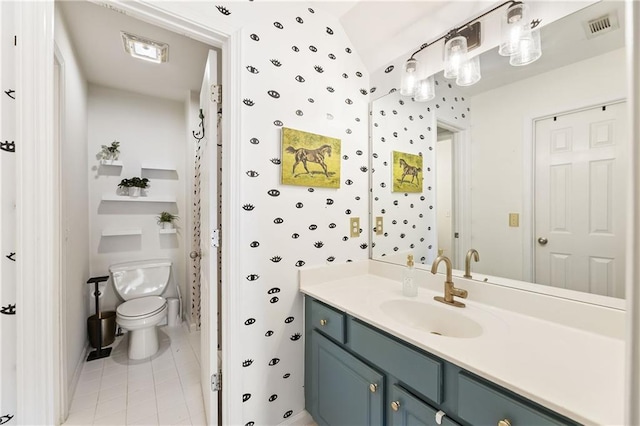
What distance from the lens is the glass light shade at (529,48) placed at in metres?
1.08

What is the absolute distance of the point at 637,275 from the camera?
0.34 m

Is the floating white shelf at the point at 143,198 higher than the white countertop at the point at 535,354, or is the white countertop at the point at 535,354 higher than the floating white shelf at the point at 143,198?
the floating white shelf at the point at 143,198

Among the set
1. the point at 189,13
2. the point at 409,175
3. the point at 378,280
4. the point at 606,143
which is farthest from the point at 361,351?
the point at 189,13

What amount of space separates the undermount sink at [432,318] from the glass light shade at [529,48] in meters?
1.14

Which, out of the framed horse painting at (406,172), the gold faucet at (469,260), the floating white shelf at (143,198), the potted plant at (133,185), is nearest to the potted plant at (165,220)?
the floating white shelf at (143,198)

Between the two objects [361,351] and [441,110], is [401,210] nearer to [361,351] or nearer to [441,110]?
[441,110]

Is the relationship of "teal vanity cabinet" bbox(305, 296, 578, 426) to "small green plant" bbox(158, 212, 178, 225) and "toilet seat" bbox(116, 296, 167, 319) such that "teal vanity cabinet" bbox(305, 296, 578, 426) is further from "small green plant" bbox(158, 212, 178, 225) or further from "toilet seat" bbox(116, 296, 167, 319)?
"small green plant" bbox(158, 212, 178, 225)

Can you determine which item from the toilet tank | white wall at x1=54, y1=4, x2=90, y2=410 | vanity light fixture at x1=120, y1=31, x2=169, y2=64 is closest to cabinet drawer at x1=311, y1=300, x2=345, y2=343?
white wall at x1=54, y1=4, x2=90, y2=410

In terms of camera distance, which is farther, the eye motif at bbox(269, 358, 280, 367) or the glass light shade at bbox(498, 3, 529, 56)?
the eye motif at bbox(269, 358, 280, 367)

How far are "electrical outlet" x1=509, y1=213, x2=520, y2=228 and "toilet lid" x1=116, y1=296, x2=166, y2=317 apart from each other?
255 cm

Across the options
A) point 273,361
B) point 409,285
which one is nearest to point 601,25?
point 409,285

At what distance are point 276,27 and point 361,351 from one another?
64.7 inches

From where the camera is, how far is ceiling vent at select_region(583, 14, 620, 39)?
3.02 ft

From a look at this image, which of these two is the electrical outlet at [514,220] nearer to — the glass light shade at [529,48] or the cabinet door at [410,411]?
the glass light shade at [529,48]
